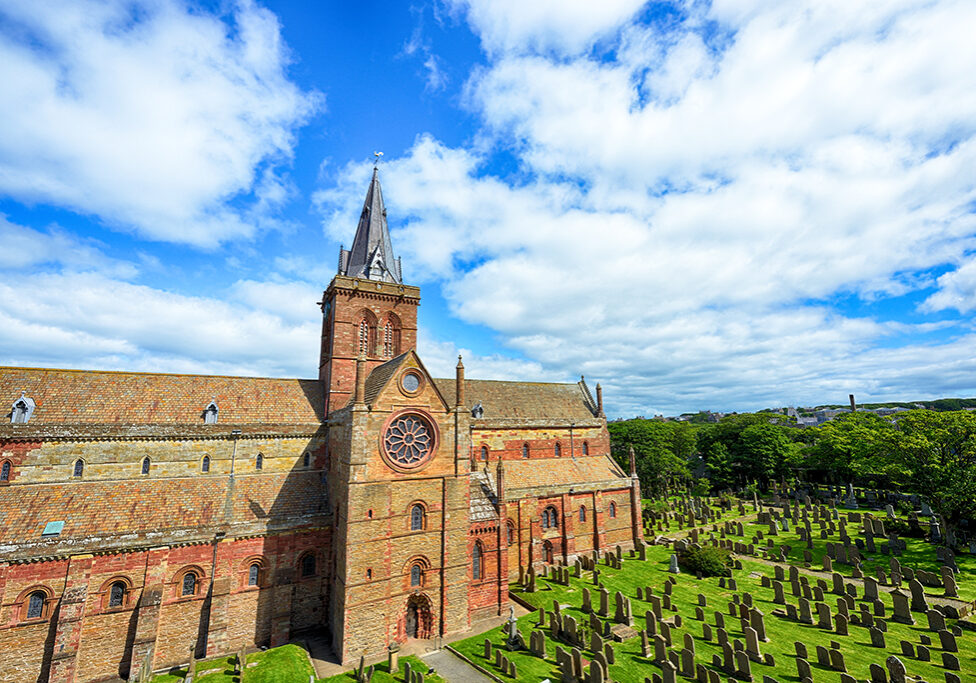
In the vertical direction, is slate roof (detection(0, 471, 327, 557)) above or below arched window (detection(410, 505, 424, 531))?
above

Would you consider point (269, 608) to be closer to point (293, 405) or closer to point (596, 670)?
point (293, 405)

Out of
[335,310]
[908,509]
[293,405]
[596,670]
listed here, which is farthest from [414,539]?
[908,509]

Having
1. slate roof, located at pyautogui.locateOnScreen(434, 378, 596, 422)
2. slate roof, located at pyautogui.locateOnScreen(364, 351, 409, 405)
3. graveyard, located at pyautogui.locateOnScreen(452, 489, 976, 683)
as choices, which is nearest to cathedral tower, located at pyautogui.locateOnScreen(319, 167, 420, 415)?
slate roof, located at pyautogui.locateOnScreen(364, 351, 409, 405)

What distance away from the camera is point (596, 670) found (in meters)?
15.9

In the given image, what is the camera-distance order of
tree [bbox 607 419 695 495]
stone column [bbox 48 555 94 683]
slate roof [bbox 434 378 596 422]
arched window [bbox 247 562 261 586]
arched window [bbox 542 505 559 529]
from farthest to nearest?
tree [bbox 607 419 695 495], slate roof [bbox 434 378 596 422], arched window [bbox 542 505 559 529], arched window [bbox 247 562 261 586], stone column [bbox 48 555 94 683]

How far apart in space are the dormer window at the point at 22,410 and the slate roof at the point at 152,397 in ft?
0.86

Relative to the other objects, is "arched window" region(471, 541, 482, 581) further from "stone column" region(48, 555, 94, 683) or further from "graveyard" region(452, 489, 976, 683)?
"stone column" region(48, 555, 94, 683)

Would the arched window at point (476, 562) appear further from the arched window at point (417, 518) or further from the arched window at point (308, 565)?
the arched window at point (308, 565)

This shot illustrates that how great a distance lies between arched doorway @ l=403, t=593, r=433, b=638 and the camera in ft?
68.9

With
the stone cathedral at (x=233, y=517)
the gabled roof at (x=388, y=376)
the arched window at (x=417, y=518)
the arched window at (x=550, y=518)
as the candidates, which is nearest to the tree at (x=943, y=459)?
the arched window at (x=550, y=518)

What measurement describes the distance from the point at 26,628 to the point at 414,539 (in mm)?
15154

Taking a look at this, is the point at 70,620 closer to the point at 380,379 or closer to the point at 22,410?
the point at 22,410

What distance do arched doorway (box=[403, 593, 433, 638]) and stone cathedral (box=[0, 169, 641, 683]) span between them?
0.08 m

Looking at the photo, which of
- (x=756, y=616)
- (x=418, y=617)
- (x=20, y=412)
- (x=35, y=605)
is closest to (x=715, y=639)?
(x=756, y=616)
